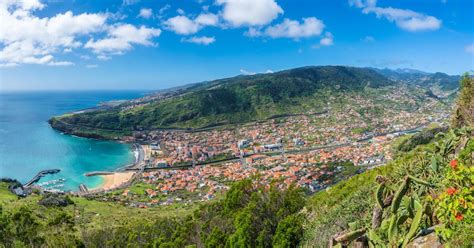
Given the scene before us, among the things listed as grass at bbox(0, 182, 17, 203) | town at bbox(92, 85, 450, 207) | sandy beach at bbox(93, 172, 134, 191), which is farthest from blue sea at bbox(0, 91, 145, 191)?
town at bbox(92, 85, 450, 207)

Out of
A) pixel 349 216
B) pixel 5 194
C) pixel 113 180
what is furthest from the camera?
pixel 113 180

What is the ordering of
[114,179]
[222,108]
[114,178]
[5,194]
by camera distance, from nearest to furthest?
[5,194]
[114,179]
[114,178]
[222,108]

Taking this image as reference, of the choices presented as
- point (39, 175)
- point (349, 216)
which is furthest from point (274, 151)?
point (349, 216)

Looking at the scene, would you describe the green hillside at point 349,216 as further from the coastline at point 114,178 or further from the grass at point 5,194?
the coastline at point 114,178

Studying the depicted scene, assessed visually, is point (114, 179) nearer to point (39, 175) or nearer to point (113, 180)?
point (113, 180)

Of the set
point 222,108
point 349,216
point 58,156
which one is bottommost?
point 58,156

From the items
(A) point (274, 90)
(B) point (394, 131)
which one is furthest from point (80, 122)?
(B) point (394, 131)

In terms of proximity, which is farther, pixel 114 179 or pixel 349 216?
pixel 114 179

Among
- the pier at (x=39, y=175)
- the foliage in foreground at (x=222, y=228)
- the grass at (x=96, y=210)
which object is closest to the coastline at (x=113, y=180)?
the grass at (x=96, y=210)
